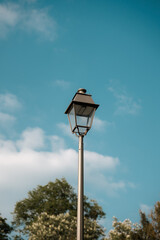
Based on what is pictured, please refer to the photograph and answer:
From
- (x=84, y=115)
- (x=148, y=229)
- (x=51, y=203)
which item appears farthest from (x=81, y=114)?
(x=51, y=203)

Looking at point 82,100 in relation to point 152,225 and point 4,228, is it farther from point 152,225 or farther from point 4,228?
point 4,228

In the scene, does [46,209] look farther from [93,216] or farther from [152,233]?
[152,233]

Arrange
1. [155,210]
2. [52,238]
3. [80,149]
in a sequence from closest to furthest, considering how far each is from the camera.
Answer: [80,149] < [155,210] < [52,238]

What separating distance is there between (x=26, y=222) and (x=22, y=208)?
2.75 meters

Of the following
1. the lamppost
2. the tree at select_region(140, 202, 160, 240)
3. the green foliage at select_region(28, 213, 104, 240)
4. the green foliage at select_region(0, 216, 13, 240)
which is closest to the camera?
the lamppost

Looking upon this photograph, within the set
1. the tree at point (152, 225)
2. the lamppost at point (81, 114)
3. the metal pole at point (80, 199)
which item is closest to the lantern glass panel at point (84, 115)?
the lamppost at point (81, 114)

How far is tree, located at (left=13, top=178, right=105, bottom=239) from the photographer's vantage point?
49.6 meters

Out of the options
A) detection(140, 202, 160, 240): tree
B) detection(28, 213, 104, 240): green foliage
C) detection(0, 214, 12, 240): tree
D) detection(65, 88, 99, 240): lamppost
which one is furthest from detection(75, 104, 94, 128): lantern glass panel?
detection(0, 214, 12, 240): tree

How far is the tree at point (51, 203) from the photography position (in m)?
49.6

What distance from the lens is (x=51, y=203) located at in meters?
48.6

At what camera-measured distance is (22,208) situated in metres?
52.0

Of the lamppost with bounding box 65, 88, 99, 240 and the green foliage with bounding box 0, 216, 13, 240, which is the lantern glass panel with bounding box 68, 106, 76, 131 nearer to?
the lamppost with bounding box 65, 88, 99, 240

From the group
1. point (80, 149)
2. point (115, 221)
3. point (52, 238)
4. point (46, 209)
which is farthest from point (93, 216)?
point (80, 149)

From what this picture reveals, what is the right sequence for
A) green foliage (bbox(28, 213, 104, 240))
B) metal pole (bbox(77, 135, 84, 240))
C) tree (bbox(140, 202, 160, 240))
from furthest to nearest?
green foliage (bbox(28, 213, 104, 240))
tree (bbox(140, 202, 160, 240))
metal pole (bbox(77, 135, 84, 240))
